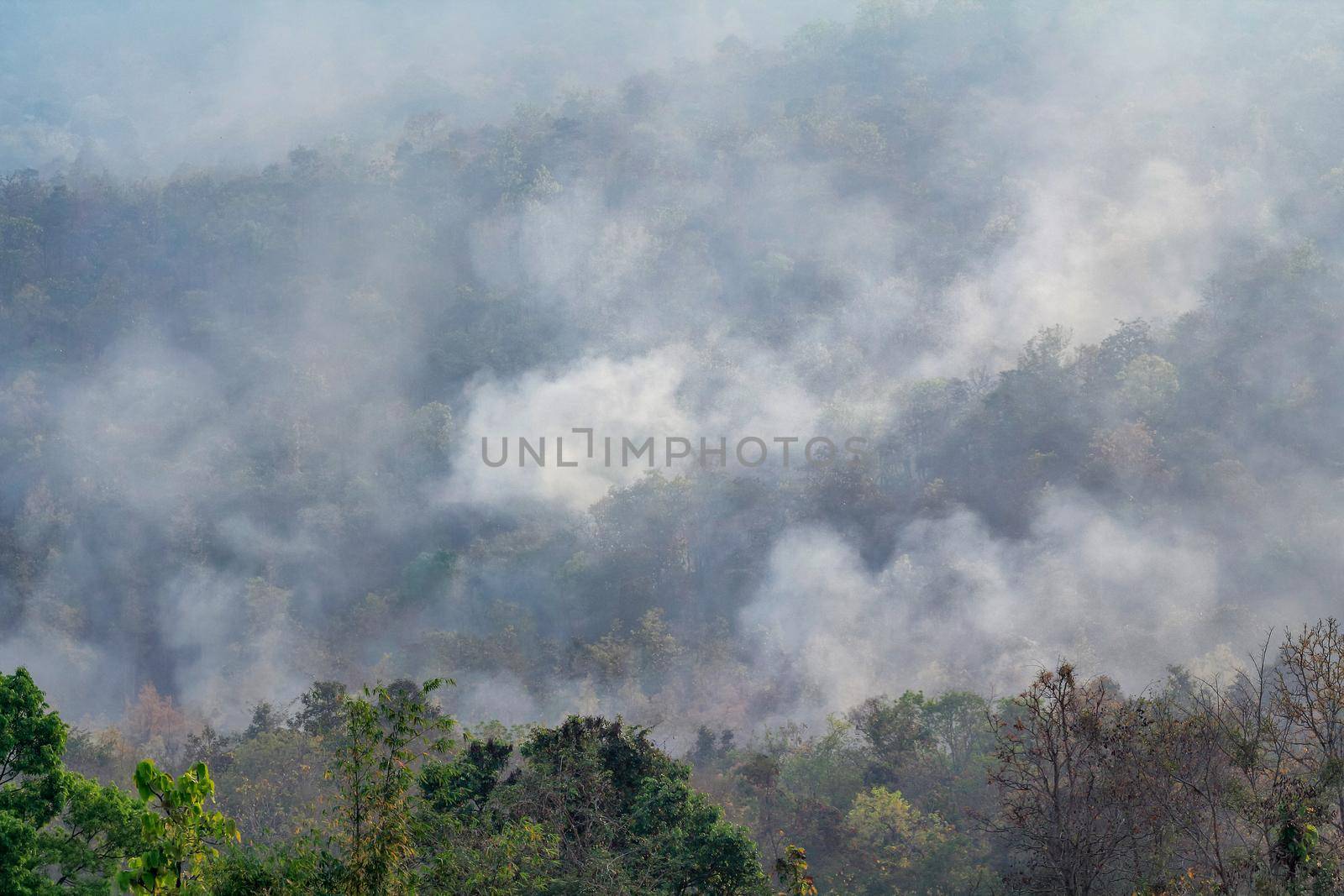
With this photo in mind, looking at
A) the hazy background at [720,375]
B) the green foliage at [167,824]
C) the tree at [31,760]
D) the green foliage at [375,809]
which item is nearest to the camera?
the green foliage at [167,824]

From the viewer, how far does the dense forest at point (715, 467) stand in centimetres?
2292

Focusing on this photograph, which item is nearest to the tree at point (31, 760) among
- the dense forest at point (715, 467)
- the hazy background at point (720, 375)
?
the dense forest at point (715, 467)

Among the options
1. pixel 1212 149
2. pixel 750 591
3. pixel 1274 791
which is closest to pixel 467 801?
pixel 1274 791

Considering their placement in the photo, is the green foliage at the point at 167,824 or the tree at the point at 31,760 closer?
the green foliage at the point at 167,824

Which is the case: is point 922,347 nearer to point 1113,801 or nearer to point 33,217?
point 1113,801

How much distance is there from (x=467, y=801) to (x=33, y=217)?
98.0 meters

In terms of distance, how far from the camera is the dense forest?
902 inches

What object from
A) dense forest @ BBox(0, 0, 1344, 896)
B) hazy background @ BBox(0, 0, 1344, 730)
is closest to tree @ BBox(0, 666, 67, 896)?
dense forest @ BBox(0, 0, 1344, 896)

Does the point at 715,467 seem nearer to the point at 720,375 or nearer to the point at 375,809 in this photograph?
the point at 720,375

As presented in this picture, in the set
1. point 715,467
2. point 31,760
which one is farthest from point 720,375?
point 31,760

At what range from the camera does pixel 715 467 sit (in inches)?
2950

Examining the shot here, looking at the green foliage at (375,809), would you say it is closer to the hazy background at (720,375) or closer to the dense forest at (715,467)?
the dense forest at (715,467)

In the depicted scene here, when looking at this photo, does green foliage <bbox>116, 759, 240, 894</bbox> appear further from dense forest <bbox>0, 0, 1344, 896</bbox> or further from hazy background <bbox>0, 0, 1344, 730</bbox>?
hazy background <bbox>0, 0, 1344, 730</bbox>

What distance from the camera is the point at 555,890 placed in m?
18.5
